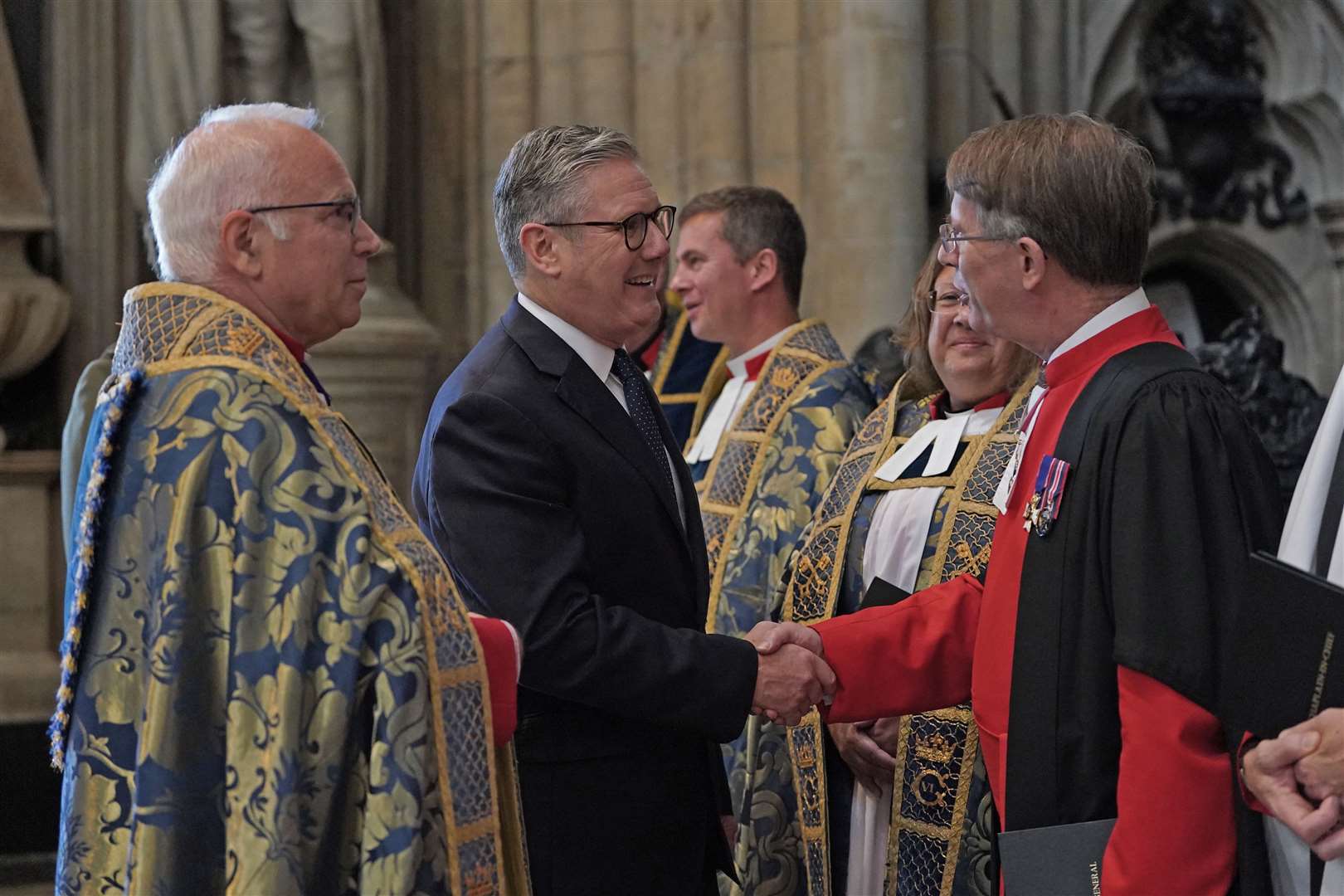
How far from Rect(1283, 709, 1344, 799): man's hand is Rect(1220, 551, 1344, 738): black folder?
0.08ft

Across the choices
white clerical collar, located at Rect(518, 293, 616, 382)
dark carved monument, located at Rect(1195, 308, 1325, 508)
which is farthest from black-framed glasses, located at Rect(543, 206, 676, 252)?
dark carved monument, located at Rect(1195, 308, 1325, 508)

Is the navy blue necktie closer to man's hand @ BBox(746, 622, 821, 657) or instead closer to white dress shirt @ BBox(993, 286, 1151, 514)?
man's hand @ BBox(746, 622, 821, 657)

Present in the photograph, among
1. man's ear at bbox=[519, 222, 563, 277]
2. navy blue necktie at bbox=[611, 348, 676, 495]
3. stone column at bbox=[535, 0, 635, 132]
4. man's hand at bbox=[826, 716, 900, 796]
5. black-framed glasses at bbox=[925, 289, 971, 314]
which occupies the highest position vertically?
stone column at bbox=[535, 0, 635, 132]

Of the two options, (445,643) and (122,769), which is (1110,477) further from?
(122,769)

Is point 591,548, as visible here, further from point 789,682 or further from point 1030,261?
point 1030,261

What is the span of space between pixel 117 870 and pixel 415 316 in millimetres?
4151

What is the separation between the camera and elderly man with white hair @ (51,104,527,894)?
1.99 meters

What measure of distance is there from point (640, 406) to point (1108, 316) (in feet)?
2.58

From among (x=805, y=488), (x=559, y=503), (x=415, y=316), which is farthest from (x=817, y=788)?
(x=415, y=316)

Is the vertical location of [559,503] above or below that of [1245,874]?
above

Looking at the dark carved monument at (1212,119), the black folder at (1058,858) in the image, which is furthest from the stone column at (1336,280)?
the black folder at (1058,858)

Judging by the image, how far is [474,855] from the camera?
2146 mm

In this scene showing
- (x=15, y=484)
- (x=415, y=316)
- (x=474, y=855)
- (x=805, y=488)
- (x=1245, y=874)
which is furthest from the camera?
(x=415, y=316)

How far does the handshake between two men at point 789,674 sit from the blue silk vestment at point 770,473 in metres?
0.87
